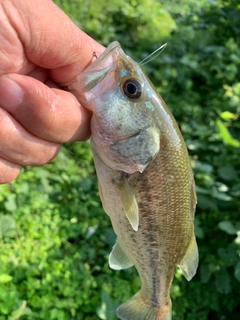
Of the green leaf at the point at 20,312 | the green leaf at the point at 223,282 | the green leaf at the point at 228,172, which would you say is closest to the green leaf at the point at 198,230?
the green leaf at the point at 223,282

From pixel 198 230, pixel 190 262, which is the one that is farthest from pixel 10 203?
pixel 190 262

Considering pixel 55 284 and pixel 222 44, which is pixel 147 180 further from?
pixel 222 44

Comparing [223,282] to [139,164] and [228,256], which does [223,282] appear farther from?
[139,164]

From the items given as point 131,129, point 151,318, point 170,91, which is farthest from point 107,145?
point 170,91

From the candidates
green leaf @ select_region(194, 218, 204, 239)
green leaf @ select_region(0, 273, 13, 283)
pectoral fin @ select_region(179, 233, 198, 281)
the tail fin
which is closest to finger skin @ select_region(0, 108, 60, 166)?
pectoral fin @ select_region(179, 233, 198, 281)

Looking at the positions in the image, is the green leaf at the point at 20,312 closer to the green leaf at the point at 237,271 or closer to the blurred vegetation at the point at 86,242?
the blurred vegetation at the point at 86,242

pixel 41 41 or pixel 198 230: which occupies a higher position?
pixel 41 41

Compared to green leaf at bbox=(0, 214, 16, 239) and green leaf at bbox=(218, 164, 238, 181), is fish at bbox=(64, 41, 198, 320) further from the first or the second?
green leaf at bbox=(218, 164, 238, 181)
